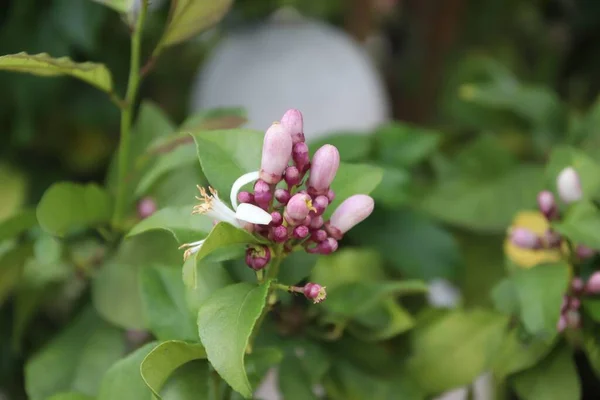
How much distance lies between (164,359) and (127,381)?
0.15 feet

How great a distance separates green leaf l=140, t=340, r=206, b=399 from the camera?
31 centimetres

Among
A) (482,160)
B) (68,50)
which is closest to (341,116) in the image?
(482,160)

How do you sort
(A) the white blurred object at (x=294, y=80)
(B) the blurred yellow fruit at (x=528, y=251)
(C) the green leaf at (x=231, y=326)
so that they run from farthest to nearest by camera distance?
(A) the white blurred object at (x=294, y=80), (B) the blurred yellow fruit at (x=528, y=251), (C) the green leaf at (x=231, y=326)

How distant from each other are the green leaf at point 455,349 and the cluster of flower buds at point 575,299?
0.05 metres

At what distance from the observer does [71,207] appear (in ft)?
1.37

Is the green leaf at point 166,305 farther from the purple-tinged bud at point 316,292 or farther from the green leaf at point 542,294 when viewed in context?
the green leaf at point 542,294

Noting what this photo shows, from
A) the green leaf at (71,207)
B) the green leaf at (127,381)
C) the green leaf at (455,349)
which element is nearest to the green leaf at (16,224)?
the green leaf at (71,207)

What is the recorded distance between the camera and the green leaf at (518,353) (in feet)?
1.41

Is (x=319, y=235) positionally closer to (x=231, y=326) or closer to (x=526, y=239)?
(x=231, y=326)

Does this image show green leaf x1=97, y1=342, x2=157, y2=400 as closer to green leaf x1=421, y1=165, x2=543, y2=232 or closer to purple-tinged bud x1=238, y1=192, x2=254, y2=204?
purple-tinged bud x1=238, y1=192, x2=254, y2=204

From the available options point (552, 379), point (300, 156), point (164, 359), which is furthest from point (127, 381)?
point (552, 379)

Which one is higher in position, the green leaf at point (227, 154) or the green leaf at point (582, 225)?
the green leaf at point (227, 154)

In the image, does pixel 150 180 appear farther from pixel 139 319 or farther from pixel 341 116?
pixel 341 116

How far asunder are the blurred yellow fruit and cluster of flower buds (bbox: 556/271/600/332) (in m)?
0.06
